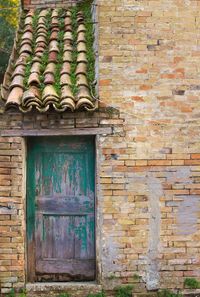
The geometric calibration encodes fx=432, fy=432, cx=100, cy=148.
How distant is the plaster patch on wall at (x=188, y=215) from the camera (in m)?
5.88

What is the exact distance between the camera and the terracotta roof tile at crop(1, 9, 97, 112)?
5.47 metres

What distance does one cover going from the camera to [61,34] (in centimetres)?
671

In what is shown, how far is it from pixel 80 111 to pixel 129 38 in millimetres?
1226

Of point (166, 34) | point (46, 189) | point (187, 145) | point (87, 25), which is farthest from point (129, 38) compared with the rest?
point (46, 189)

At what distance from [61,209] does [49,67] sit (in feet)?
6.54

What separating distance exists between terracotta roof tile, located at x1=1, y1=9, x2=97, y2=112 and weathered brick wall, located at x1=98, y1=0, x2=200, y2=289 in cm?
41

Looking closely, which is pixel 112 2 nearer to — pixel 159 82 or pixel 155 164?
pixel 159 82

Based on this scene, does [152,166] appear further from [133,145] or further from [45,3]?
[45,3]

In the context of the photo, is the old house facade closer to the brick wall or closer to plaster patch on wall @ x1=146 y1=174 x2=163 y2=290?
plaster patch on wall @ x1=146 y1=174 x2=163 y2=290

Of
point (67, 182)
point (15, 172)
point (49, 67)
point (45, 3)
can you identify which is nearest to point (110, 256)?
point (67, 182)

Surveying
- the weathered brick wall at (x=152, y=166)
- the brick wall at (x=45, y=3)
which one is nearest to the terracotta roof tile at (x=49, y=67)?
the brick wall at (x=45, y=3)

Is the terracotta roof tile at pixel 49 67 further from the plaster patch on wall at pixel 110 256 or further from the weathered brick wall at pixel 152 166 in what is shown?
the plaster patch on wall at pixel 110 256

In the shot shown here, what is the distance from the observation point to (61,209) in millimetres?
6109

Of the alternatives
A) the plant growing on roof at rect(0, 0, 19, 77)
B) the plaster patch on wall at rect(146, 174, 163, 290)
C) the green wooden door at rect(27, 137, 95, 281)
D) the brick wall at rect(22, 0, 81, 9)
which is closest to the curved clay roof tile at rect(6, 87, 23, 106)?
the green wooden door at rect(27, 137, 95, 281)
